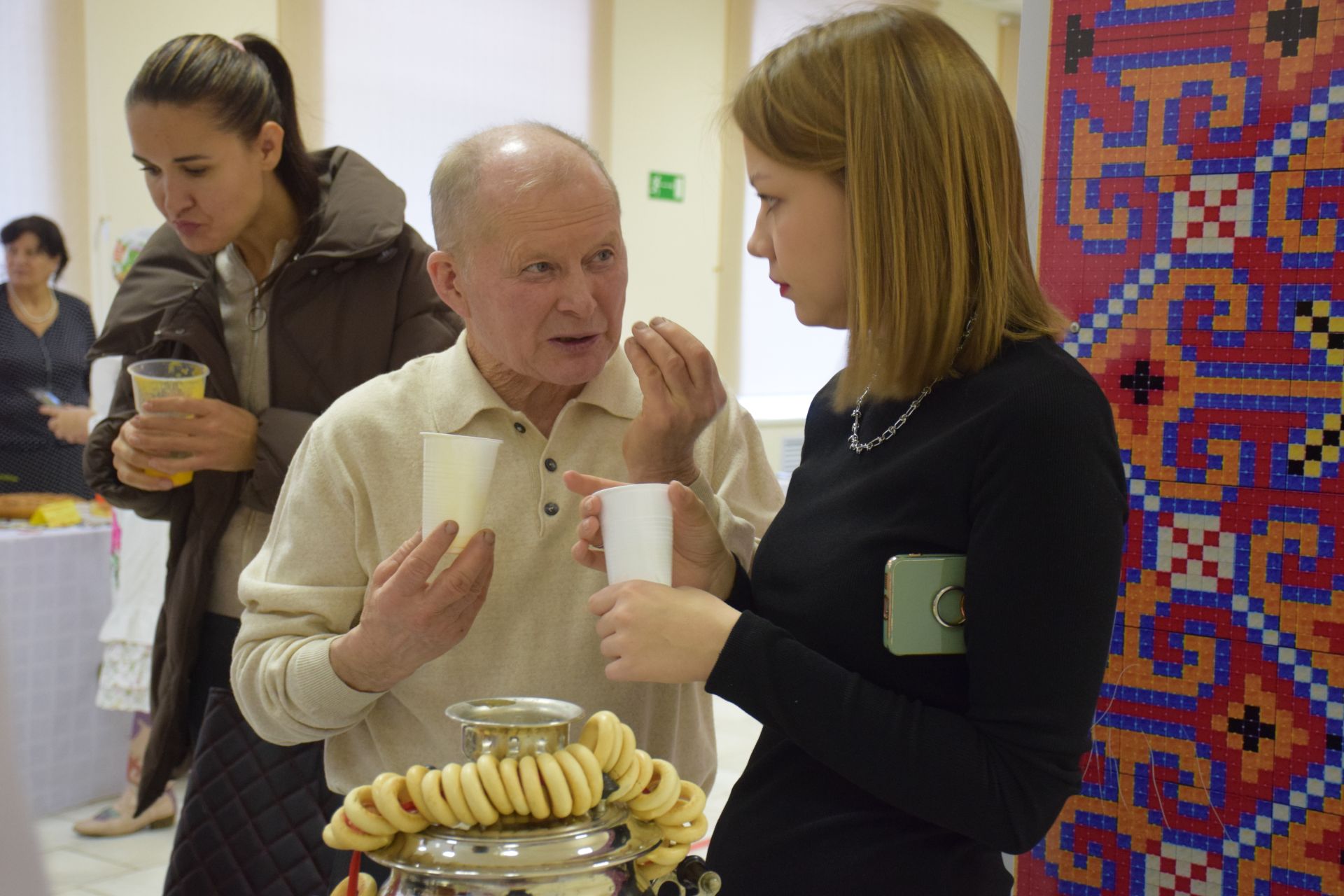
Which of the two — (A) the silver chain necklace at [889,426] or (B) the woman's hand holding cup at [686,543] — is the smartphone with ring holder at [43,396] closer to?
(B) the woman's hand holding cup at [686,543]

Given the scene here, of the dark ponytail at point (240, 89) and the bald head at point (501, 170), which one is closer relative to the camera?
the bald head at point (501, 170)

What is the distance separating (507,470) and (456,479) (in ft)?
0.93

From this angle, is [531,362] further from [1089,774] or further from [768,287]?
[768,287]

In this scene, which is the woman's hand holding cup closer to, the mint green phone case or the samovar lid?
the mint green phone case

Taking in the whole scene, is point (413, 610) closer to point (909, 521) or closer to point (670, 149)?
point (909, 521)

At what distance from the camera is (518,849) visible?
840mm

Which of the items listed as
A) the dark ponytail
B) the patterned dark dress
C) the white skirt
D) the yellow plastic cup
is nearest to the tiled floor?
the white skirt

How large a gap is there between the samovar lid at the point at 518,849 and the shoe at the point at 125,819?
11.3ft

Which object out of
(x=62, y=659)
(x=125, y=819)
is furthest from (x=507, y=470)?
(x=62, y=659)

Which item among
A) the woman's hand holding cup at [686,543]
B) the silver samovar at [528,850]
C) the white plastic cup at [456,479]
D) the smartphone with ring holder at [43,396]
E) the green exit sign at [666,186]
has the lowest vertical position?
the smartphone with ring holder at [43,396]

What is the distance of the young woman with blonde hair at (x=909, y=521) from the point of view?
39.8 inches

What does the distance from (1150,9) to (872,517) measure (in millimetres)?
935

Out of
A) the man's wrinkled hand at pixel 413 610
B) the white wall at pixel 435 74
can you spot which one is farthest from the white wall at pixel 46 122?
the man's wrinkled hand at pixel 413 610

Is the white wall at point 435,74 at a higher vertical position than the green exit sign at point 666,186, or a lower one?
higher
